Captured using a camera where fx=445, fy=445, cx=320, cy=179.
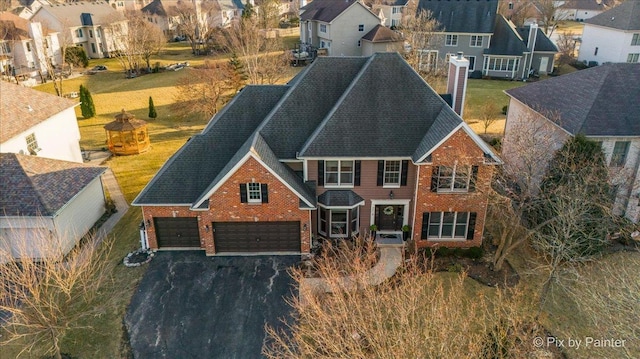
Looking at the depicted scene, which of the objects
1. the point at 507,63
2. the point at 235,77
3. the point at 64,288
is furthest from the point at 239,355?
the point at 507,63

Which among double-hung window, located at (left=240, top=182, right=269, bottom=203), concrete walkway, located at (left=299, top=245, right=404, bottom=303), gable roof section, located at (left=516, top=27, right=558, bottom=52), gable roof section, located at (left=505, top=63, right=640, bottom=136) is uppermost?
gable roof section, located at (left=516, top=27, right=558, bottom=52)

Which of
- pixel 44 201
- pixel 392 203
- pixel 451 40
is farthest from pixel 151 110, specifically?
pixel 451 40

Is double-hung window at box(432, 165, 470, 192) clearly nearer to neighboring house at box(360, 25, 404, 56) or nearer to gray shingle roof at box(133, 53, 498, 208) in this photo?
gray shingle roof at box(133, 53, 498, 208)

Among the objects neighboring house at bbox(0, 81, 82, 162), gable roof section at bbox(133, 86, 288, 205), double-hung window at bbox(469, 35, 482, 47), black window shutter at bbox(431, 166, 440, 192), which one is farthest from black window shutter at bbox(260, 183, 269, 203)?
double-hung window at bbox(469, 35, 482, 47)

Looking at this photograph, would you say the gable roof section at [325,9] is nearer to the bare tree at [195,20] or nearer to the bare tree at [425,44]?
the bare tree at [425,44]

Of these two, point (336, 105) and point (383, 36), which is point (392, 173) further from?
point (383, 36)

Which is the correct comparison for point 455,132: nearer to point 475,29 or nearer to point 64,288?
point 64,288
